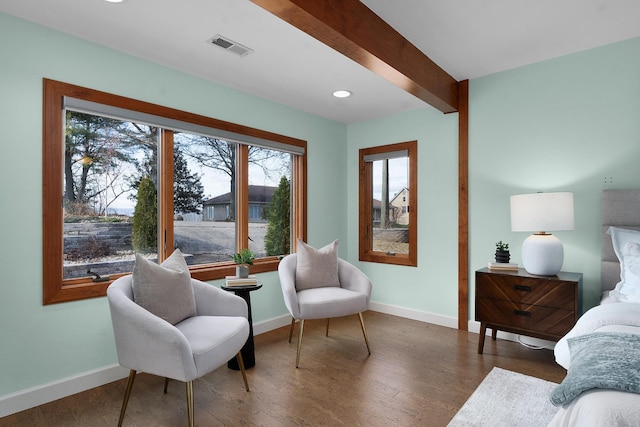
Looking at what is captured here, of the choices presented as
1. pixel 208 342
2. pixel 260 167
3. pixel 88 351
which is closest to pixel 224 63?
pixel 260 167

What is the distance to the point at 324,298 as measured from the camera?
9.53 feet

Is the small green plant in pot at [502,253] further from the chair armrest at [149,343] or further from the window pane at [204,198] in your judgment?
the chair armrest at [149,343]

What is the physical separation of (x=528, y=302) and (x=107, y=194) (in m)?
3.28

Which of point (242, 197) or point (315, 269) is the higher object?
point (242, 197)

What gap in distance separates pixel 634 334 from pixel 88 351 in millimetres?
3111

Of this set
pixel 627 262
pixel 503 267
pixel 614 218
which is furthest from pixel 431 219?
pixel 627 262

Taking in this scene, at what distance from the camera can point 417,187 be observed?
396 centimetres

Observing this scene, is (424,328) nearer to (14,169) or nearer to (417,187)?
(417,187)

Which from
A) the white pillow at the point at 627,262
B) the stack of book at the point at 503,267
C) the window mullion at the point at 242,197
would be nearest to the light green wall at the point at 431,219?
the stack of book at the point at 503,267

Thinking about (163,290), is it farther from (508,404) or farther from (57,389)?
(508,404)

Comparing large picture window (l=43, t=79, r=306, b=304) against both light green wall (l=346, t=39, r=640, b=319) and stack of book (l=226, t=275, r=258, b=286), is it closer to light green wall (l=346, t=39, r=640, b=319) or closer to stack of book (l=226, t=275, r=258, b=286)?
stack of book (l=226, t=275, r=258, b=286)

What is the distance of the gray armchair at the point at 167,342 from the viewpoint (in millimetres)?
1792

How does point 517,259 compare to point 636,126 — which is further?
point 517,259

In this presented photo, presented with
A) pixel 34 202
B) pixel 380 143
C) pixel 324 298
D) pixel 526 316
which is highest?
pixel 380 143
